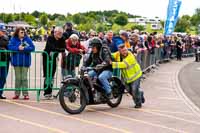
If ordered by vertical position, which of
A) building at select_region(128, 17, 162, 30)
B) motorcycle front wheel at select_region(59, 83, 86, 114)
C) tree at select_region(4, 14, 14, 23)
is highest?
tree at select_region(4, 14, 14, 23)

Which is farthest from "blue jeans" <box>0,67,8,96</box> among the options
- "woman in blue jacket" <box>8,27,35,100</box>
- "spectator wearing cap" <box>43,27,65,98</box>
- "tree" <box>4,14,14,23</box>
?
"tree" <box>4,14,14,23</box>

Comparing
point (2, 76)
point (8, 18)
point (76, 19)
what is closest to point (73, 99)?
point (2, 76)

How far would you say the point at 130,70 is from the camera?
11.5 metres

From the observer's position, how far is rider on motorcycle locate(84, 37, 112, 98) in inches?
430

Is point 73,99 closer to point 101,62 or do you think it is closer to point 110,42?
point 101,62

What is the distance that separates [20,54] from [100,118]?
113 inches

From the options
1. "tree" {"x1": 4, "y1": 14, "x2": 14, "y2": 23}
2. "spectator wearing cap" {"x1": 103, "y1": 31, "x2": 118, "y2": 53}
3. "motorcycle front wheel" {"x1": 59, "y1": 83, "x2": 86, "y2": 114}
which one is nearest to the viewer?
"motorcycle front wheel" {"x1": 59, "y1": 83, "x2": 86, "y2": 114}

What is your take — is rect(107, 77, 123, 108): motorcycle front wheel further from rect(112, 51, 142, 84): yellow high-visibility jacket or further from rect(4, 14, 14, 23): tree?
rect(4, 14, 14, 23): tree

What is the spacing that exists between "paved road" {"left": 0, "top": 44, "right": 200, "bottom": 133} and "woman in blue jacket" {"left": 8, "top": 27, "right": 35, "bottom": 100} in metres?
0.50

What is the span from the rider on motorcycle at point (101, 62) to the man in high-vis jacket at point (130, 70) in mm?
307

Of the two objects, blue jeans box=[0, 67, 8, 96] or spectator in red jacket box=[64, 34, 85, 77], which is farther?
spectator in red jacket box=[64, 34, 85, 77]

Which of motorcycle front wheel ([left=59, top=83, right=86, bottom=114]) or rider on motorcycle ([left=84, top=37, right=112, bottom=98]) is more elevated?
rider on motorcycle ([left=84, top=37, right=112, bottom=98])

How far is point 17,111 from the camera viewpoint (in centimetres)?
1048

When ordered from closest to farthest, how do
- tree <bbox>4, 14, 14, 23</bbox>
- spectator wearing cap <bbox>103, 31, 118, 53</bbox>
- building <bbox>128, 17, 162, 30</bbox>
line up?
spectator wearing cap <bbox>103, 31, 118, 53</bbox>, building <bbox>128, 17, 162, 30</bbox>, tree <bbox>4, 14, 14, 23</bbox>
